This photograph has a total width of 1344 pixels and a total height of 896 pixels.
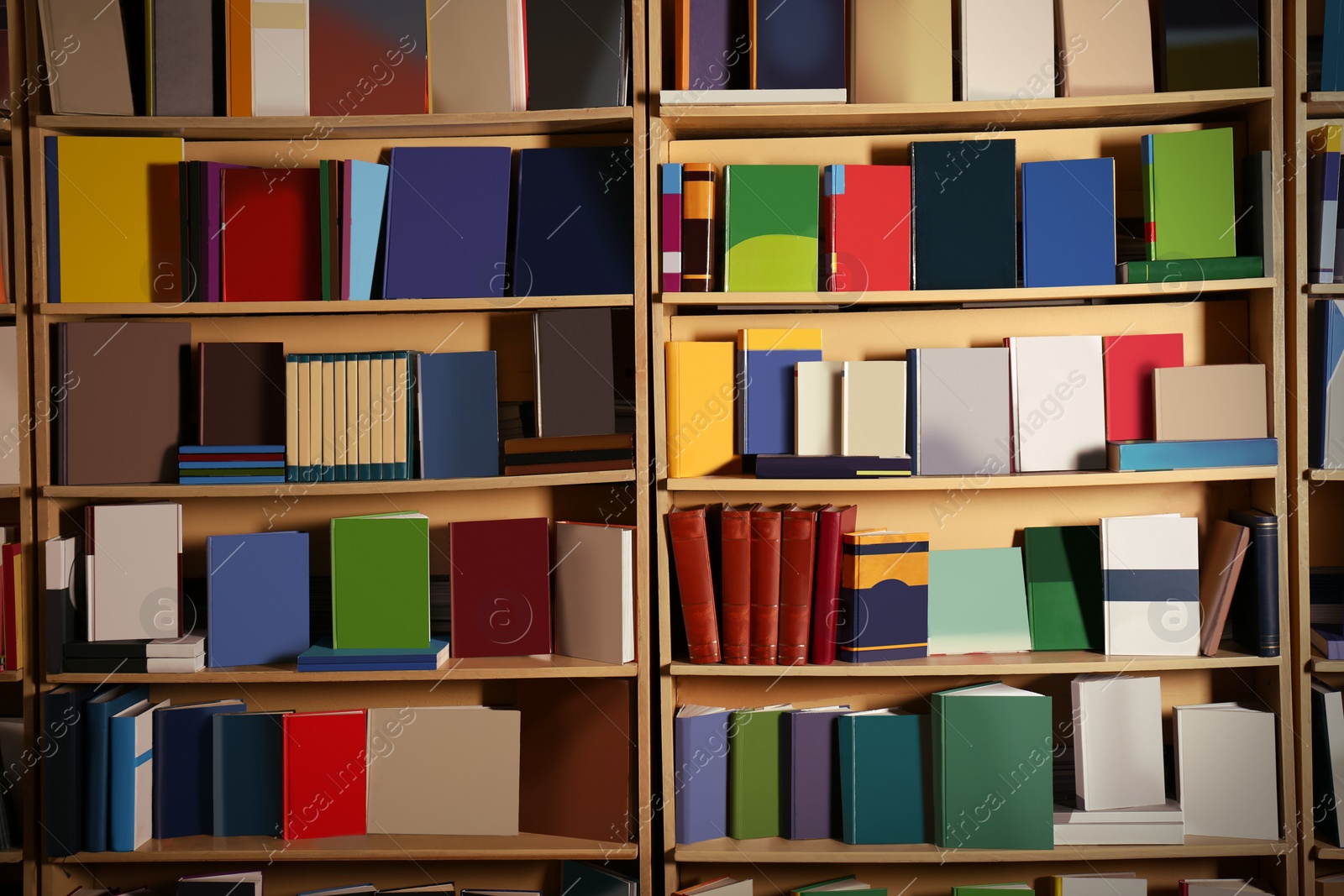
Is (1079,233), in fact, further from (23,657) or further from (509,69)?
(23,657)

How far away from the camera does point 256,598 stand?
2037 millimetres

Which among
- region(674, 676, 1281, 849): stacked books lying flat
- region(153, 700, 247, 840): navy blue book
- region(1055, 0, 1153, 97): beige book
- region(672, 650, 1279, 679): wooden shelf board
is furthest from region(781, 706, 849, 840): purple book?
region(1055, 0, 1153, 97): beige book

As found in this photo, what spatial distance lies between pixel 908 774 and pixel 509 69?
1940 millimetres

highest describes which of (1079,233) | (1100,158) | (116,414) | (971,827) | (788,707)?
(1100,158)

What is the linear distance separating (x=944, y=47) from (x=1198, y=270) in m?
0.79

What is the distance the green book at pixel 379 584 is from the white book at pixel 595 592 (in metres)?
0.33

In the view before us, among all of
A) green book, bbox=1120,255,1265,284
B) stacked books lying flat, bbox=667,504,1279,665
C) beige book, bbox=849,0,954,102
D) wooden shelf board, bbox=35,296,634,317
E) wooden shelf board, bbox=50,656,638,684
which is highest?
beige book, bbox=849,0,954,102

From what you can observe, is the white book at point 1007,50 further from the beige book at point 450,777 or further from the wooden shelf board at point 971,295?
the beige book at point 450,777

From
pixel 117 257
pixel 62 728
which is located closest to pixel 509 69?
pixel 117 257

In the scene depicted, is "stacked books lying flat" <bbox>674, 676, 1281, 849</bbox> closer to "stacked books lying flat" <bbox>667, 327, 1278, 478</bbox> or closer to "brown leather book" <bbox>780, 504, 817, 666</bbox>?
"brown leather book" <bbox>780, 504, 817, 666</bbox>

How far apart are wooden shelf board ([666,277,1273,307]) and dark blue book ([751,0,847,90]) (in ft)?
1.64

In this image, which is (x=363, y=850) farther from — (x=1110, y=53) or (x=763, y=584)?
(x=1110, y=53)

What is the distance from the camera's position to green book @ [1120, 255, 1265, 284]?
198 centimetres

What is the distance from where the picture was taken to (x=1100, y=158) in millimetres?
2059
